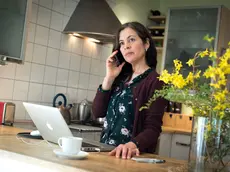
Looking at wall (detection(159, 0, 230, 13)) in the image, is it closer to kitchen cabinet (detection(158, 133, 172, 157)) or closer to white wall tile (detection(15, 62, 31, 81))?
kitchen cabinet (detection(158, 133, 172, 157))

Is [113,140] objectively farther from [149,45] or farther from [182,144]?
[182,144]

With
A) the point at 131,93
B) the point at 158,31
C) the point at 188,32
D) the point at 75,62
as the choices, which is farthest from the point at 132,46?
the point at 158,31

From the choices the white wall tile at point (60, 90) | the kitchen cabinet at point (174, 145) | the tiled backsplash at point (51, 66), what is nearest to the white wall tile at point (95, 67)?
the tiled backsplash at point (51, 66)

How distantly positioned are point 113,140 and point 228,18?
8.84 ft

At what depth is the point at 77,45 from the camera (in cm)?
336

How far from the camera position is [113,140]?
1845 mm

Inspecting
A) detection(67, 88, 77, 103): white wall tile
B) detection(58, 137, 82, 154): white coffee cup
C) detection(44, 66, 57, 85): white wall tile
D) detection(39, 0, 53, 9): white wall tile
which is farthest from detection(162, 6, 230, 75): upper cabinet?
detection(58, 137, 82, 154): white coffee cup

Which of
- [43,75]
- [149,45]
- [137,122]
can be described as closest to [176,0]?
[43,75]

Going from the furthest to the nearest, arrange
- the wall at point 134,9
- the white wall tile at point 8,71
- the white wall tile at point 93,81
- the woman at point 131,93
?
1. the wall at point 134,9
2. the white wall tile at point 93,81
3. the white wall tile at point 8,71
4. the woman at point 131,93

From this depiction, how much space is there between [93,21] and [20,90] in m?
0.89

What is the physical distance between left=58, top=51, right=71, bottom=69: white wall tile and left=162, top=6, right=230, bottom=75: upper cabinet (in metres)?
1.27

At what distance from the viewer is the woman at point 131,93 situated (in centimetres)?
172

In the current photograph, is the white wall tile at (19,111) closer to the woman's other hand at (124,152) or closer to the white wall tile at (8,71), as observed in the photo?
the white wall tile at (8,71)

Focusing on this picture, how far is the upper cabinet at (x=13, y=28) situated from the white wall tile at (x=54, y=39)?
25.2 inches
